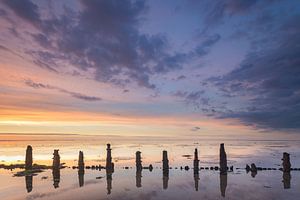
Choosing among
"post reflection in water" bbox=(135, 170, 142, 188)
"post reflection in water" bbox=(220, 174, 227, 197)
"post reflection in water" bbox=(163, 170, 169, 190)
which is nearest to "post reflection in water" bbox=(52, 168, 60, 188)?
"post reflection in water" bbox=(135, 170, 142, 188)

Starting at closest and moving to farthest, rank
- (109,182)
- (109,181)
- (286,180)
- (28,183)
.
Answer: (28,183)
(109,182)
(109,181)
(286,180)

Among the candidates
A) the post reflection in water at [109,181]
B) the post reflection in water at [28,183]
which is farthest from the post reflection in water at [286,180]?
the post reflection in water at [28,183]

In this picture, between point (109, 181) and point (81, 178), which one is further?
point (81, 178)

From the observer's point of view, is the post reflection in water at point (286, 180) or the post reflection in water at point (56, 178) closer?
the post reflection in water at point (286, 180)

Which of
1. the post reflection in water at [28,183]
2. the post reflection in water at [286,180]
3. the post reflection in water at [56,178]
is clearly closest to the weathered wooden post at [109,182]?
the post reflection in water at [56,178]

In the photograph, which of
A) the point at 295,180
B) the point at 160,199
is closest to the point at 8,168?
the point at 160,199

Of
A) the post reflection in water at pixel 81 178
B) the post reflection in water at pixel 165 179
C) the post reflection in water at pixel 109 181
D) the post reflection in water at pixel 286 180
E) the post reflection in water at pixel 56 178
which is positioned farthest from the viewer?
the post reflection in water at pixel 81 178

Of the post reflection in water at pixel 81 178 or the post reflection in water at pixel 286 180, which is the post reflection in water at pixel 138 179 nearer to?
the post reflection in water at pixel 81 178

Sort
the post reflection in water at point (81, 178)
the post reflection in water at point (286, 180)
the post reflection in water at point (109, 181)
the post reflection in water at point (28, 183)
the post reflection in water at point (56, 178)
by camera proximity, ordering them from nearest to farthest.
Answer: the post reflection in water at point (28, 183) → the post reflection in water at point (109, 181) → the post reflection in water at point (286, 180) → the post reflection in water at point (56, 178) → the post reflection in water at point (81, 178)

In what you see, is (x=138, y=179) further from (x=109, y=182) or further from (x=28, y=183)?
(x=28, y=183)

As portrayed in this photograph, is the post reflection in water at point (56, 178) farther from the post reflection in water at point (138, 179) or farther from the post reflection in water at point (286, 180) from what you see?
the post reflection in water at point (286, 180)

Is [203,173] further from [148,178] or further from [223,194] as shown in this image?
[223,194]

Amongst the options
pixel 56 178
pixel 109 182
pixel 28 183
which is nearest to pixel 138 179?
pixel 109 182

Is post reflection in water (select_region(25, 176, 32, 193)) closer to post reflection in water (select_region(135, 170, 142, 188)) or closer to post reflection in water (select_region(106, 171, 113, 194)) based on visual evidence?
post reflection in water (select_region(106, 171, 113, 194))
